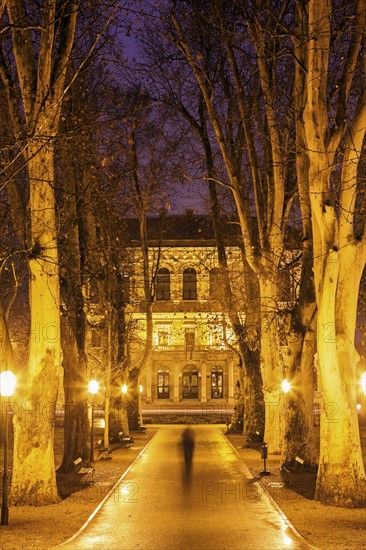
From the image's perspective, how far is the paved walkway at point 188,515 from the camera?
1139 centimetres

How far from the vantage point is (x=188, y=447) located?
30.7 m

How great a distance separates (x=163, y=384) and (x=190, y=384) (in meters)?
2.68

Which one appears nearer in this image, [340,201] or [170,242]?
[340,201]

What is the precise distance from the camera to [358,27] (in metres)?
14.5

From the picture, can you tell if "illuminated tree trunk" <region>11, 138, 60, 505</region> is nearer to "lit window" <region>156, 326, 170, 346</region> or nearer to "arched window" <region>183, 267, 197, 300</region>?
"arched window" <region>183, 267, 197, 300</region>

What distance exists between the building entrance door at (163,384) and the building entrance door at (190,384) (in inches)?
63.0

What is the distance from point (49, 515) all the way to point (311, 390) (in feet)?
26.0

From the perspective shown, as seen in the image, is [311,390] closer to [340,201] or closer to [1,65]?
[340,201]

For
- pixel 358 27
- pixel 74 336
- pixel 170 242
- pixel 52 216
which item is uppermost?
pixel 170 242

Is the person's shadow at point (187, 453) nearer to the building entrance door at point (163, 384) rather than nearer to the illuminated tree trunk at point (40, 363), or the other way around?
the illuminated tree trunk at point (40, 363)

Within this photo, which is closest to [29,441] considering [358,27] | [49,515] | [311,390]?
[49,515]

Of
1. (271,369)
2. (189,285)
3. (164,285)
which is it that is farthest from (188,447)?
(189,285)

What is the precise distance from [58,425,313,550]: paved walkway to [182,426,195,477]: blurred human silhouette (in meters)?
0.30

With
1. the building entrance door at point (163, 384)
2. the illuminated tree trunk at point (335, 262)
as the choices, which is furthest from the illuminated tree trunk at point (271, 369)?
the building entrance door at point (163, 384)
